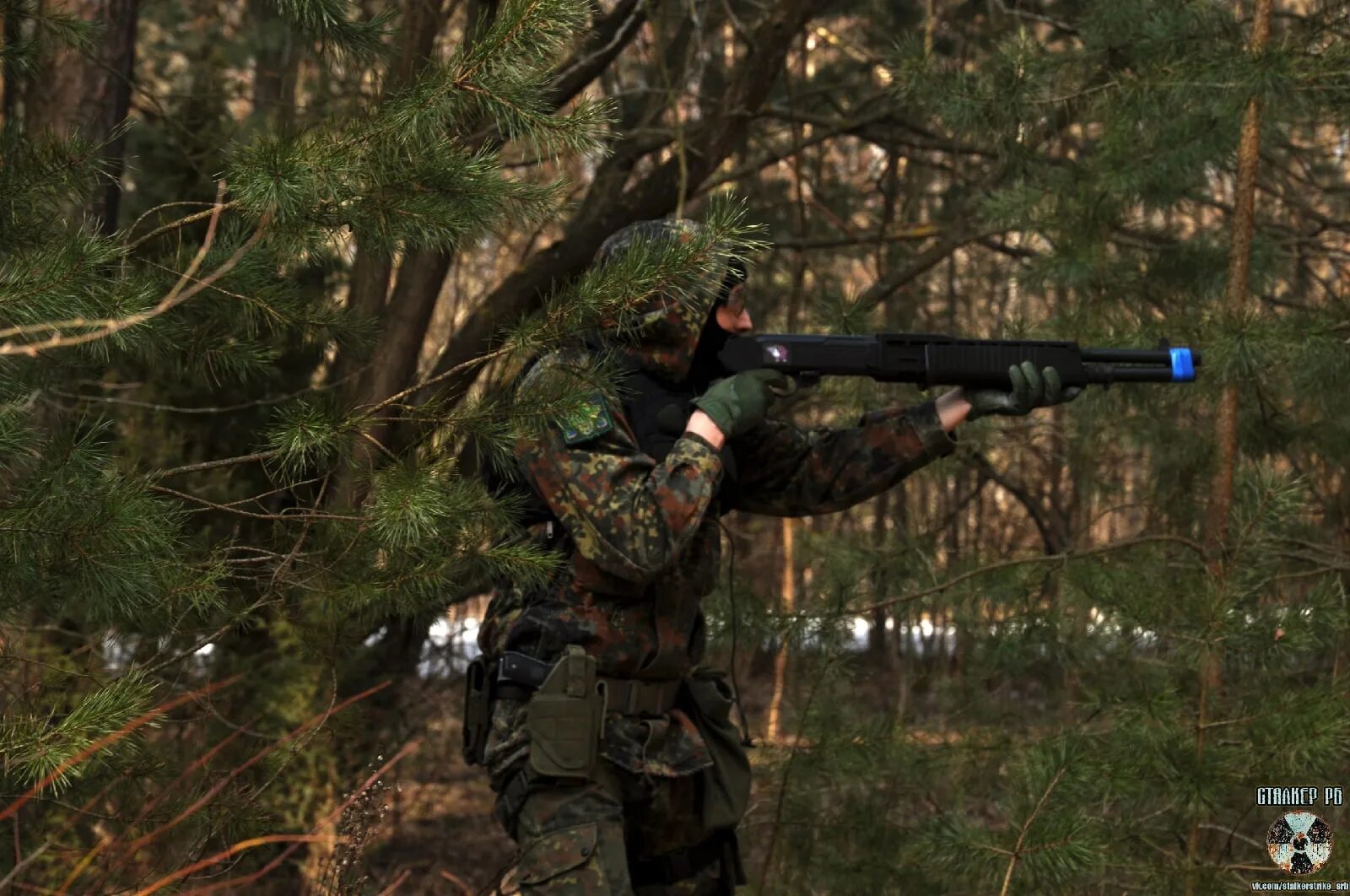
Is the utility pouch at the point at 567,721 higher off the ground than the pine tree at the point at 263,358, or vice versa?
the pine tree at the point at 263,358

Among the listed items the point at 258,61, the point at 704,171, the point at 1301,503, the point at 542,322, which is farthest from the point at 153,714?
the point at 258,61

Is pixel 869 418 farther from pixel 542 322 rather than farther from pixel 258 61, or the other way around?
pixel 258 61

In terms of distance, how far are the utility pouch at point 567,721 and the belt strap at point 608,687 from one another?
51mm

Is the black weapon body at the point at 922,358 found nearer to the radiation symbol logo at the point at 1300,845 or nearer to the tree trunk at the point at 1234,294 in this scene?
the tree trunk at the point at 1234,294

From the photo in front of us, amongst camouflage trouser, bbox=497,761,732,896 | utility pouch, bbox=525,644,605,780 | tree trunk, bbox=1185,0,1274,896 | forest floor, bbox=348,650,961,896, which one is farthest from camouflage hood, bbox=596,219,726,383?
forest floor, bbox=348,650,961,896

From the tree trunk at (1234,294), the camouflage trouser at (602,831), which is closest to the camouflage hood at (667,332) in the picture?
the camouflage trouser at (602,831)

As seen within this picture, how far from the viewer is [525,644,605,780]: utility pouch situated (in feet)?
9.84

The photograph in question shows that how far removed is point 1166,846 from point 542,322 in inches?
105

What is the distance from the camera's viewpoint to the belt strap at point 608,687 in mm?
3152

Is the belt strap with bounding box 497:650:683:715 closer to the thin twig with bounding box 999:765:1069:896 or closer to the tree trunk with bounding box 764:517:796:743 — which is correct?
the thin twig with bounding box 999:765:1069:896

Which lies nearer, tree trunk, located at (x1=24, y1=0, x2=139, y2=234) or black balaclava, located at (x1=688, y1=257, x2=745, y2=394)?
black balaclava, located at (x1=688, y1=257, x2=745, y2=394)

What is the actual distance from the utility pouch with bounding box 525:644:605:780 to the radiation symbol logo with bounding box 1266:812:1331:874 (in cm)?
171

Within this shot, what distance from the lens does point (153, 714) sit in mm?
1889

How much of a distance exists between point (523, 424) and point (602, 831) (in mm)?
1027
